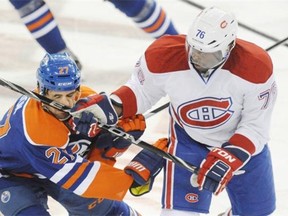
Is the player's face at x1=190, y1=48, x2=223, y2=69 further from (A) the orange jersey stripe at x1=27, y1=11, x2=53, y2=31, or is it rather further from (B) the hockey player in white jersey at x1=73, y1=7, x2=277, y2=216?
(A) the orange jersey stripe at x1=27, y1=11, x2=53, y2=31

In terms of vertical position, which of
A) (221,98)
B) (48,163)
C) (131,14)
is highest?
(221,98)

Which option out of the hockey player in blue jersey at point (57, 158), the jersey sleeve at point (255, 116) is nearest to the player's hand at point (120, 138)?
the hockey player in blue jersey at point (57, 158)

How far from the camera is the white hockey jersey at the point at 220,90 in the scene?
251cm

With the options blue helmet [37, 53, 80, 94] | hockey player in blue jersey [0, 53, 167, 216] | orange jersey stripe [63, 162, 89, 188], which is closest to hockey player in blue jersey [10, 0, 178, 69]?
hockey player in blue jersey [0, 53, 167, 216]

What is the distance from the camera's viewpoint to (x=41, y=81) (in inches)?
102

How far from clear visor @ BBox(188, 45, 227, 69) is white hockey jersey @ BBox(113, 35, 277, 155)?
0.13ft

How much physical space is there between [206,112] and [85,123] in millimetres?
350

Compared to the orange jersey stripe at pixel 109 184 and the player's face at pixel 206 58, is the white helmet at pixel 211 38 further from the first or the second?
the orange jersey stripe at pixel 109 184

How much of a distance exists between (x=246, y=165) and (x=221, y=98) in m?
0.26

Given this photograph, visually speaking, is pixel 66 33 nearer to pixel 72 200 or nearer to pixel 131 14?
pixel 131 14

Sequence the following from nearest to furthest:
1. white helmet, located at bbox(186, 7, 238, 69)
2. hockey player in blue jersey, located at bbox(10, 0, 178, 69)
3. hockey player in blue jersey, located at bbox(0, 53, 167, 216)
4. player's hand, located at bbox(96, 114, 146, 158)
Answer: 1. white helmet, located at bbox(186, 7, 238, 69)
2. hockey player in blue jersey, located at bbox(0, 53, 167, 216)
3. player's hand, located at bbox(96, 114, 146, 158)
4. hockey player in blue jersey, located at bbox(10, 0, 178, 69)

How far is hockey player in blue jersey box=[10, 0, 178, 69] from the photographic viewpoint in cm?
392

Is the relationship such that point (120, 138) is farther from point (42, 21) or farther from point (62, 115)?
point (42, 21)

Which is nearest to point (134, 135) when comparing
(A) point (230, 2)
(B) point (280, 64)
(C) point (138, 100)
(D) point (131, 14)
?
(C) point (138, 100)
